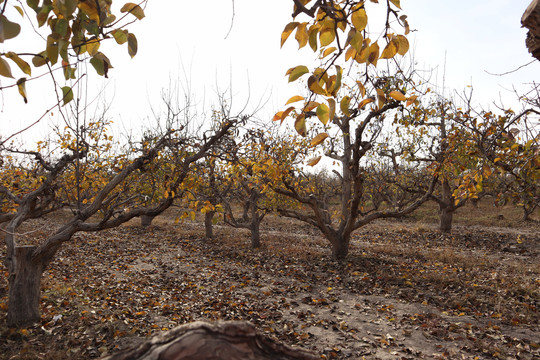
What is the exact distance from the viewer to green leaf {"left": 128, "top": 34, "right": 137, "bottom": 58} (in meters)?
1.67

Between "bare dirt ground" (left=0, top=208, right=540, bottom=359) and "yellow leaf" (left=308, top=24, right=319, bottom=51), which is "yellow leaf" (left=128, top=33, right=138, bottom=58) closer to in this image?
"yellow leaf" (left=308, top=24, right=319, bottom=51)

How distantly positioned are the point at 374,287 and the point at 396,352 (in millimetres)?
3815

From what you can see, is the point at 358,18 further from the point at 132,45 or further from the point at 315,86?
the point at 132,45

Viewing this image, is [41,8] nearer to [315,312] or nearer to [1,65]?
[1,65]

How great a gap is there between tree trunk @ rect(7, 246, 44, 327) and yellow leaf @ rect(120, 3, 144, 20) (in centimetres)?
580

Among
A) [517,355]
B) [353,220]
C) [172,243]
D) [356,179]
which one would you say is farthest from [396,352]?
[172,243]

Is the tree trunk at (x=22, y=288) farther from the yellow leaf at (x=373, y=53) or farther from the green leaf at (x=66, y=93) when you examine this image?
the yellow leaf at (x=373, y=53)

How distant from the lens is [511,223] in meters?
21.6

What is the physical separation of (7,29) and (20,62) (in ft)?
0.72

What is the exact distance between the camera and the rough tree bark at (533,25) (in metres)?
1.39

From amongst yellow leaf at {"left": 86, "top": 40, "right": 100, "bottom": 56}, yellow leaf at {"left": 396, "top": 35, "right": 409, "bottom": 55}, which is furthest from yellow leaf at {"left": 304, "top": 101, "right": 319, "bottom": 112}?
yellow leaf at {"left": 86, "top": 40, "right": 100, "bottom": 56}

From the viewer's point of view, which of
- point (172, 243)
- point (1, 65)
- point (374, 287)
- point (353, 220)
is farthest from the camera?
point (172, 243)

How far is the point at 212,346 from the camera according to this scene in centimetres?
106

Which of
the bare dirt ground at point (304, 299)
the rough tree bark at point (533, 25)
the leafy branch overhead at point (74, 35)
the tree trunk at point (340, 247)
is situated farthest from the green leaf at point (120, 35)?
the tree trunk at point (340, 247)
